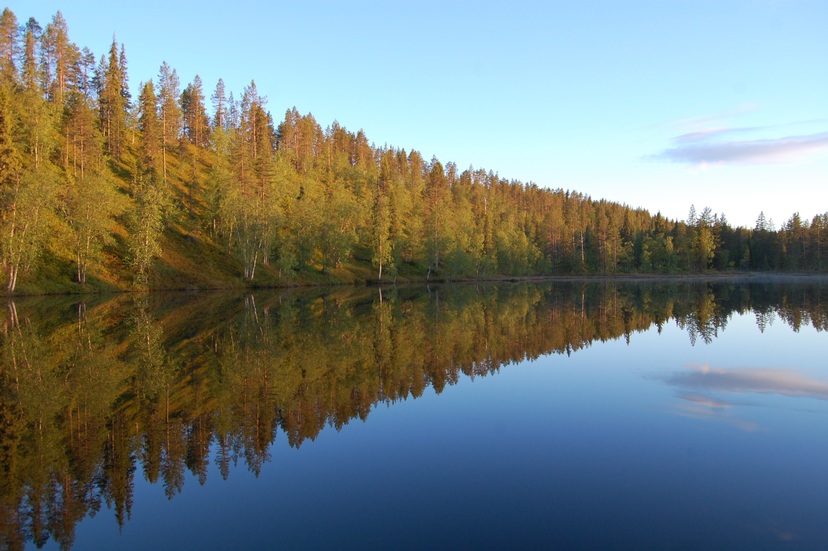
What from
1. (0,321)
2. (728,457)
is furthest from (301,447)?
(0,321)

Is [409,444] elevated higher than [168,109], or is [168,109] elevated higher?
[168,109]

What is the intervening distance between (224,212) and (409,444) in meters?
70.5

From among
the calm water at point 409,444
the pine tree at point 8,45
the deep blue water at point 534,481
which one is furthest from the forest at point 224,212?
the deep blue water at point 534,481

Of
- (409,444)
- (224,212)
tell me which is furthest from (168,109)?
(409,444)

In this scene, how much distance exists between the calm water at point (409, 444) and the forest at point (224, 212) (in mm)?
39643

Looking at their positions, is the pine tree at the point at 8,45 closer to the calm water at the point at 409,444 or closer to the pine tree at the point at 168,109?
the pine tree at the point at 168,109

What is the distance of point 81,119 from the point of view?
77.6m

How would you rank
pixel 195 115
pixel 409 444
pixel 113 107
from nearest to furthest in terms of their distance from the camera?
pixel 409 444 → pixel 113 107 → pixel 195 115

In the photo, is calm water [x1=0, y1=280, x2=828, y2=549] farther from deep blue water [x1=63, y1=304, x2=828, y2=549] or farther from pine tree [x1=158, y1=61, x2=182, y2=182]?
pine tree [x1=158, y1=61, x2=182, y2=182]

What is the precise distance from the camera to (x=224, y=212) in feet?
255

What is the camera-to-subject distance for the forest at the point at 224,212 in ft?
205

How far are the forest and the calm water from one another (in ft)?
130

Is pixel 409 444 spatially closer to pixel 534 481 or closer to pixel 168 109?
pixel 534 481

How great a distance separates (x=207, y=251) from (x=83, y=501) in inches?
2993
